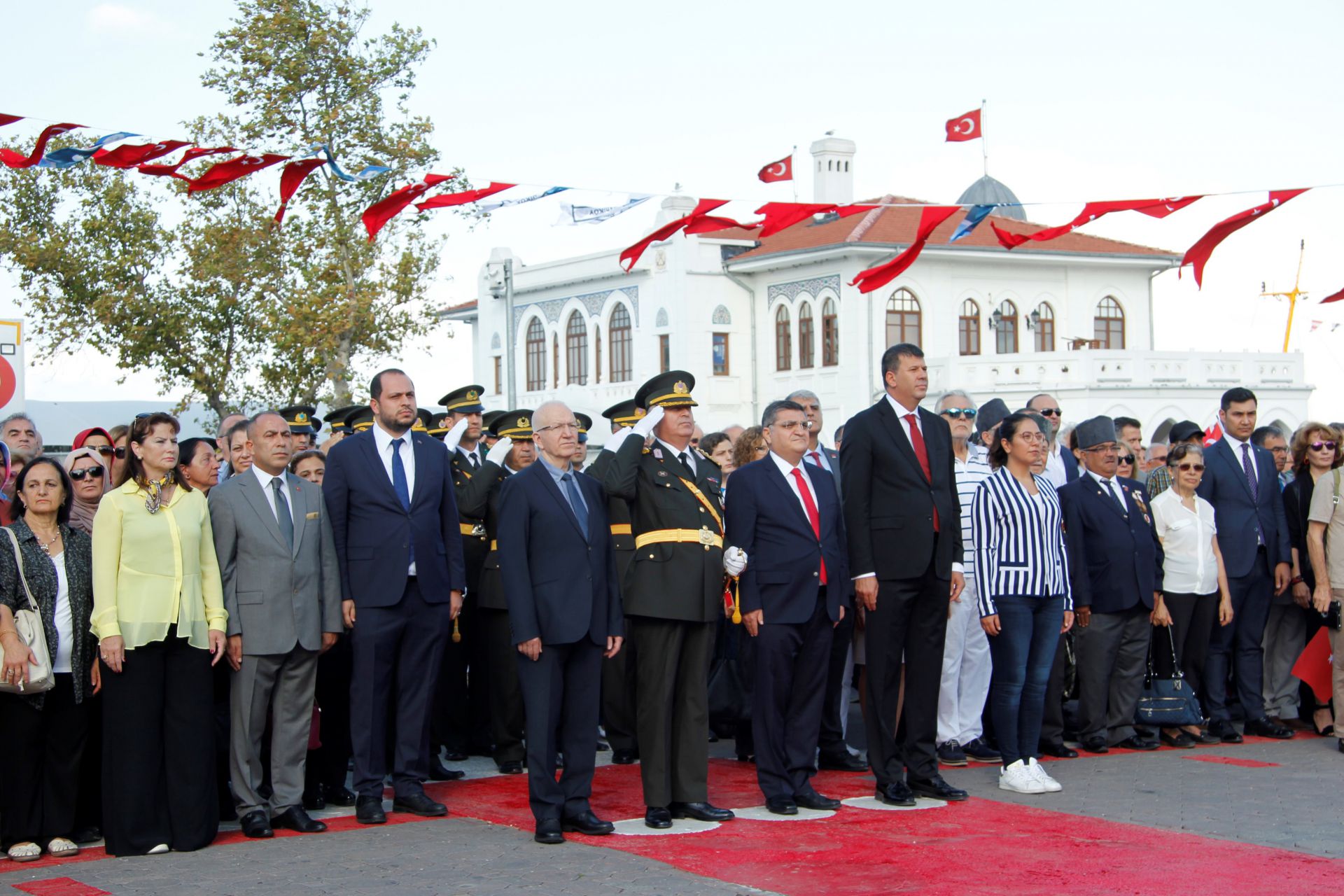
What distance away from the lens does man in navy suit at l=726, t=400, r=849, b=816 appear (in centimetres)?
802

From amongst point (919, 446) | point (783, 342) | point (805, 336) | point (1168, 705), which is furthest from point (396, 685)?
point (783, 342)

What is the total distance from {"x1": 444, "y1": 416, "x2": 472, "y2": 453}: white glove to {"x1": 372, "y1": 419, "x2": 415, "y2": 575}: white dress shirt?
99.7 inches

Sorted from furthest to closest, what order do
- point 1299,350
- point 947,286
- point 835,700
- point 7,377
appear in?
point 947,286 → point 1299,350 → point 7,377 → point 835,700

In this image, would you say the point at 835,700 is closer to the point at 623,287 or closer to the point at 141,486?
the point at 141,486

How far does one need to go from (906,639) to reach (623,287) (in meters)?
47.3

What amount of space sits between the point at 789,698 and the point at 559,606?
4.58ft

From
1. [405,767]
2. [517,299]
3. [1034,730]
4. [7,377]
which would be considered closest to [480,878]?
[405,767]

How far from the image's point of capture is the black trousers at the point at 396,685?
7969 millimetres

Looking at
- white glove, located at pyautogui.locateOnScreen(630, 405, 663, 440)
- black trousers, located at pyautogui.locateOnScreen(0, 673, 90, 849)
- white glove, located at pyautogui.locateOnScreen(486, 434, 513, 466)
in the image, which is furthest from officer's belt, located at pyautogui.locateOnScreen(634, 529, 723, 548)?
black trousers, located at pyautogui.locateOnScreen(0, 673, 90, 849)

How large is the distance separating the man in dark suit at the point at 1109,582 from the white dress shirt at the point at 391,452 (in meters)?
4.13

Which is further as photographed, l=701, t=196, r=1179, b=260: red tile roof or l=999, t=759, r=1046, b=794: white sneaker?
l=701, t=196, r=1179, b=260: red tile roof

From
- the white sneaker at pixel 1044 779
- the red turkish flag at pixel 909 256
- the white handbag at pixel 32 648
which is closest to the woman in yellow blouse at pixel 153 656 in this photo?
the white handbag at pixel 32 648

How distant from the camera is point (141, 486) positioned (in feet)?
24.4

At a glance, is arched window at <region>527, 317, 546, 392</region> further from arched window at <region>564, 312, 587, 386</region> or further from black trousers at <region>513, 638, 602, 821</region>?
black trousers at <region>513, 638, 602, 821</region>
